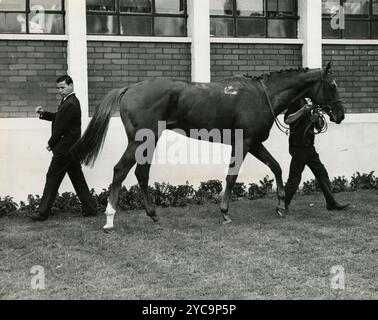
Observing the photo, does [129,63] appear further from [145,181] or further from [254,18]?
[145,181]

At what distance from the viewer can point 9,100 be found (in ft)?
34.7

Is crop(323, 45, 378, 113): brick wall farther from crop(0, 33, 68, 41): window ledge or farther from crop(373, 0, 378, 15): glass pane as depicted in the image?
crop(0, 33, 68, 41): window ledge

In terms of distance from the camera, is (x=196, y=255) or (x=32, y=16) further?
(x=32, y=16)

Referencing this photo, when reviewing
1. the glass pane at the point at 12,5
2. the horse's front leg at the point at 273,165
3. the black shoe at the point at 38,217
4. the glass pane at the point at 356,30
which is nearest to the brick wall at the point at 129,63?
the glass pane at the point at 12,5

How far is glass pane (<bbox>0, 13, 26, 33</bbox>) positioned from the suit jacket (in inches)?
96.9

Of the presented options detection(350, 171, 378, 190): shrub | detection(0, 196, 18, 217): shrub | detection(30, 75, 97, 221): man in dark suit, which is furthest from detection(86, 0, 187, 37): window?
detection(350, 171, 378, 190): shrub

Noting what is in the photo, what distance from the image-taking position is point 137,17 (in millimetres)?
11445

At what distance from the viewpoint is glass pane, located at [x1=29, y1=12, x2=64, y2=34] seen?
10758mm

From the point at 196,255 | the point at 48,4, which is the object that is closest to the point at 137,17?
the point at 48,4

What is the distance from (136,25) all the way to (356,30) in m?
4.50

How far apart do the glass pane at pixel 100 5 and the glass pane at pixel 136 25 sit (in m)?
0.29

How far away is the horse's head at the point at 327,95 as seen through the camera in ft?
29.1

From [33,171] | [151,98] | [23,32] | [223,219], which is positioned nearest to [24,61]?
[23,32]

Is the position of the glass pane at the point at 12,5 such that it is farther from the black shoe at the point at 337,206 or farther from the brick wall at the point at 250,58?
the black shoe at the point at 337,206
